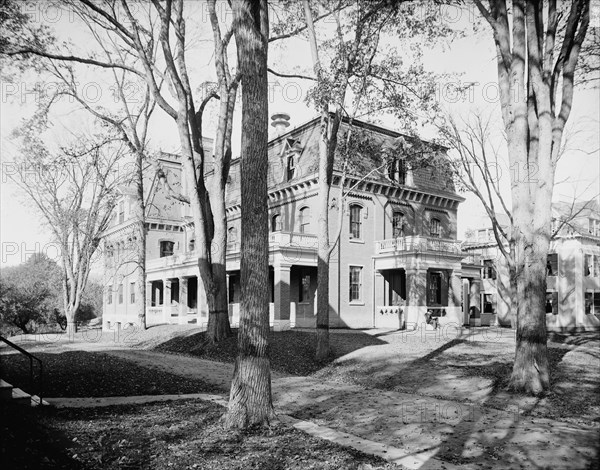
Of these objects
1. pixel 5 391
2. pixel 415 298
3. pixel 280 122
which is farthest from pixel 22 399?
pixel 280 122

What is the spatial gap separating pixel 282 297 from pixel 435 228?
13284 millimetres

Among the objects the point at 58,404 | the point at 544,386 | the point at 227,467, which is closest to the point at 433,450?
the point at 227,467

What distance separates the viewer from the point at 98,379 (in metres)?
12.4

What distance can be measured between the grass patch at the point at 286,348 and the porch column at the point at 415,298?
7.38 meters

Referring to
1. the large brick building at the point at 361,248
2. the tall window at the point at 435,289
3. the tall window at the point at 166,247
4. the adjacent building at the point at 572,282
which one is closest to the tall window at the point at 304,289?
the large brick building at the point at 361,248

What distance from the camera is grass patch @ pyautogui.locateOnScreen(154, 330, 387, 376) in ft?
51.6

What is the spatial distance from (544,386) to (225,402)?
22.0 feet

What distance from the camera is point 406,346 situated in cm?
1822

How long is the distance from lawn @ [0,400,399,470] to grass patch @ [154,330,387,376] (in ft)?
23.7

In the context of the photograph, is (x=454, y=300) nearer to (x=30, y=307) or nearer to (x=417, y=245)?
(x=417, y=245)

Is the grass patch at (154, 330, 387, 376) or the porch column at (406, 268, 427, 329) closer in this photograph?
the grass patch at (154, 330, 387, 376)

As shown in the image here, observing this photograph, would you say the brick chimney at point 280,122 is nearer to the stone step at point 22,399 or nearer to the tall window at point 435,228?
the tall window at point 435,228

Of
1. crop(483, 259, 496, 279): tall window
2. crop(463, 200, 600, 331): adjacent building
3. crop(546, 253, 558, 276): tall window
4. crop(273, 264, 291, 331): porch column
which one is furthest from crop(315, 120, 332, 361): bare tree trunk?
crop(483, 259, 496, 279): tall window

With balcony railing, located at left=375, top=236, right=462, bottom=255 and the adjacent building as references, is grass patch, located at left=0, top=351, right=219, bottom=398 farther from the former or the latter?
the adjacent building
